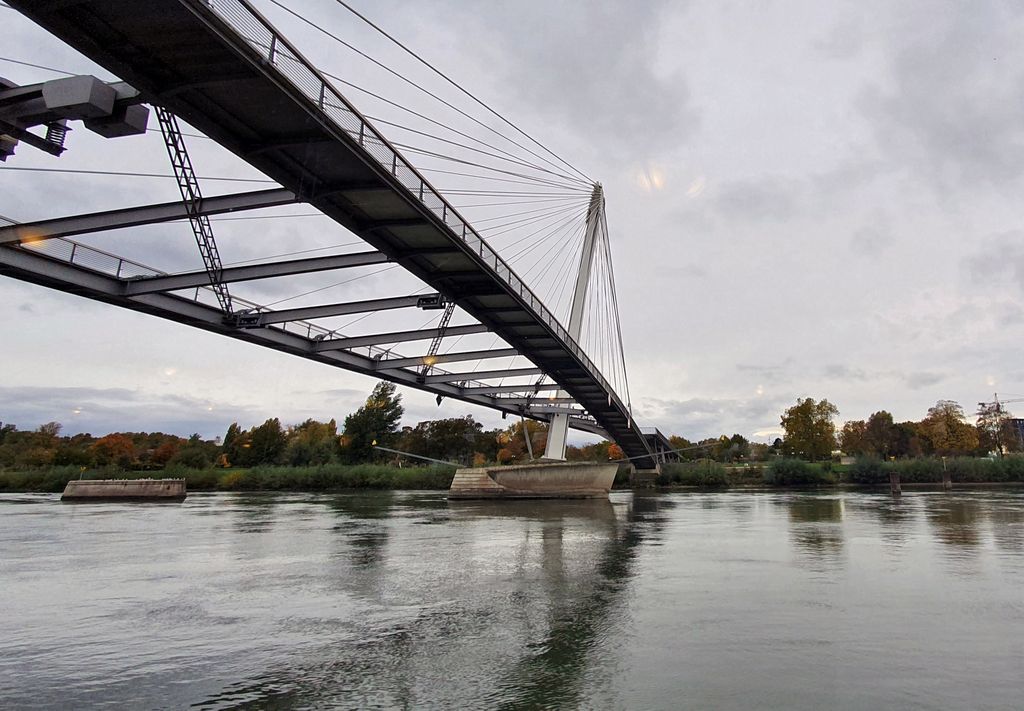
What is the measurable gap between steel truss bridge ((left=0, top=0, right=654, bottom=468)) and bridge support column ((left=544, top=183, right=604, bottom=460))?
6.60 meters

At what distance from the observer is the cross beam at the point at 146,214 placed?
63.8 ft

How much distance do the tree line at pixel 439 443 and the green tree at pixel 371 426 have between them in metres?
0.17

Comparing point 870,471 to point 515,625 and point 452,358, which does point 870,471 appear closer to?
point 452,358

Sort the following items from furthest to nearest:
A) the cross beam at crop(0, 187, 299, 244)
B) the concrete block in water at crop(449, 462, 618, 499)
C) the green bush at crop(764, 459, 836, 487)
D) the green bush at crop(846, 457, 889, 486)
Result: the green bush at crop(764, 459, 836, 487) < the green bush at crop(846, 457, 889, 486) < the concrete block in water at crop(449, 462, 618, 499) < the cross beam at crop(0, 187, 299, 244)

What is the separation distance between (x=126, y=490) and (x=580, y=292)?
40.2 meters

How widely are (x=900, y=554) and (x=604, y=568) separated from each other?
7781 millimetres

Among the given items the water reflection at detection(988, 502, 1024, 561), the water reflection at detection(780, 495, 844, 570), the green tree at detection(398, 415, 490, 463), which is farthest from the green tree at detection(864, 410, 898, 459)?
the water reflection at detection(780, 495, 844, 570)

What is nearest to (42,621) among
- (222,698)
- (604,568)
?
(222,698)

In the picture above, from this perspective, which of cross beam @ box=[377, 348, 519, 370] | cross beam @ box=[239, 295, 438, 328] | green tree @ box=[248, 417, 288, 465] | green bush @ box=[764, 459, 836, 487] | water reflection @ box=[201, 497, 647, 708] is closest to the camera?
water reflection @ box=[201, 497, 647, 708]

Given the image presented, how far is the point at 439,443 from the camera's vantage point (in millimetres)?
111688

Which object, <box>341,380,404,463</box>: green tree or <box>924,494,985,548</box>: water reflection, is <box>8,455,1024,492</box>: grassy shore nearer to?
<box>341,380,404,463</box>: green tree

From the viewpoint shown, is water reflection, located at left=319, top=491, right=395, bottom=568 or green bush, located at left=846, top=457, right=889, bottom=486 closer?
water reflection, located at left=319, top=491, right=395, bottom=568

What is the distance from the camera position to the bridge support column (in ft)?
152

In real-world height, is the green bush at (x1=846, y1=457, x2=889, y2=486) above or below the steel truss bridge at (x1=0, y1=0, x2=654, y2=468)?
below
